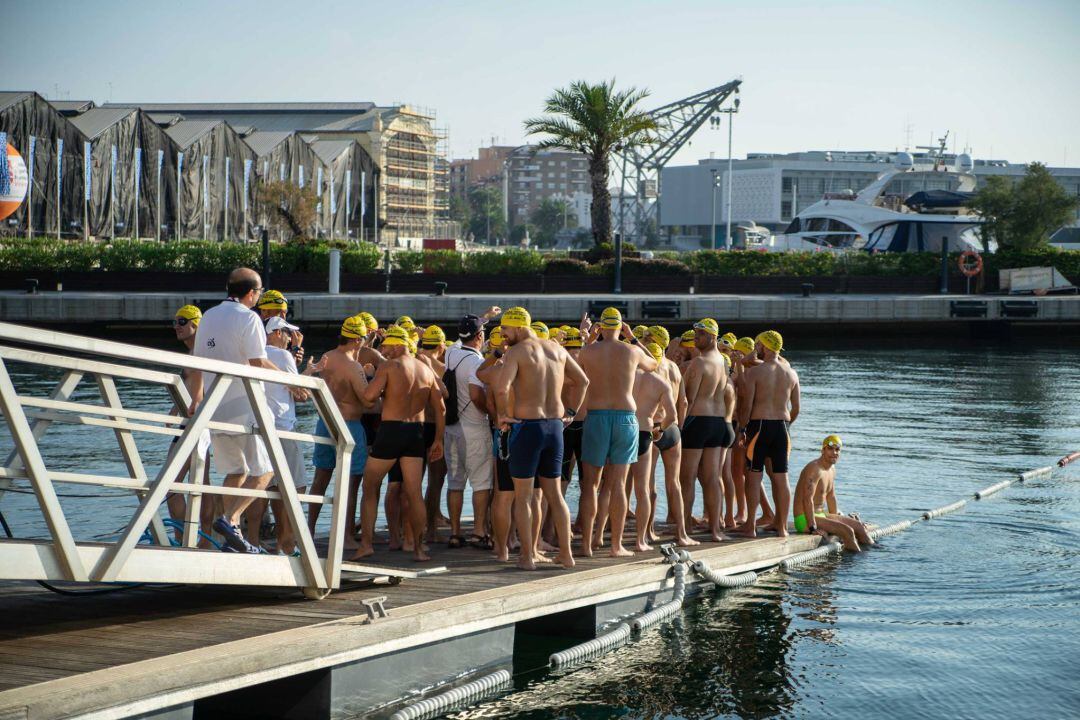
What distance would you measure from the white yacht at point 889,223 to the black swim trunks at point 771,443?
42.0 metres

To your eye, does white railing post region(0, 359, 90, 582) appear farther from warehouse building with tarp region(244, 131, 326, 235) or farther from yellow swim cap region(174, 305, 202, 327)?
warehouse building with tarp region(244, 131, 326, 235)

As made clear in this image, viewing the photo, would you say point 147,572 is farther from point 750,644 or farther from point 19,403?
point 750,644

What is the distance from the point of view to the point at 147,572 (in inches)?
257

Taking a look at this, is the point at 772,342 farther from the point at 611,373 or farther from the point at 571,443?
the point at 611,373

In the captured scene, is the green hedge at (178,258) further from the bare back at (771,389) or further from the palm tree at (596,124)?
the bare back at (771,389)

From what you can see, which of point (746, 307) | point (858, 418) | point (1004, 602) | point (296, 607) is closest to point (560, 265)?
point (746, 307)

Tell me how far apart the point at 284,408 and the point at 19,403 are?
3.21 m

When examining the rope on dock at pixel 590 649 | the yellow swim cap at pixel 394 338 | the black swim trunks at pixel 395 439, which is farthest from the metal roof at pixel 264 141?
the rope on dock at pixel 590 649

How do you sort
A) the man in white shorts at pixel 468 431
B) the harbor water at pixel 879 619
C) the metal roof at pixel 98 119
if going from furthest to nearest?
1. the metal roof at pixel 98 119
2. the man in white shorts at pixel 468 431
3. the harbor water at pixel 879 619

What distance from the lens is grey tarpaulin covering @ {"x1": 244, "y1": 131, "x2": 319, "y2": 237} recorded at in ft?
261

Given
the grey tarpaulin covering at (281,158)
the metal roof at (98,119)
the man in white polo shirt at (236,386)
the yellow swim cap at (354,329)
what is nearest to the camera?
the man in white polo shirt at (236,386)

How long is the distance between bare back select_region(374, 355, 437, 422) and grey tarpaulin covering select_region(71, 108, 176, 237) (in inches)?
2543

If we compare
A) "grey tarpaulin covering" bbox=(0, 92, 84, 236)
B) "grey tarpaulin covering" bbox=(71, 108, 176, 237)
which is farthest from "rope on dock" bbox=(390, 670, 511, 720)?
"grey tarpaulin covering" bbox=(71, 108, 176, 237)

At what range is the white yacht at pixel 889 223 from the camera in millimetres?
55906
